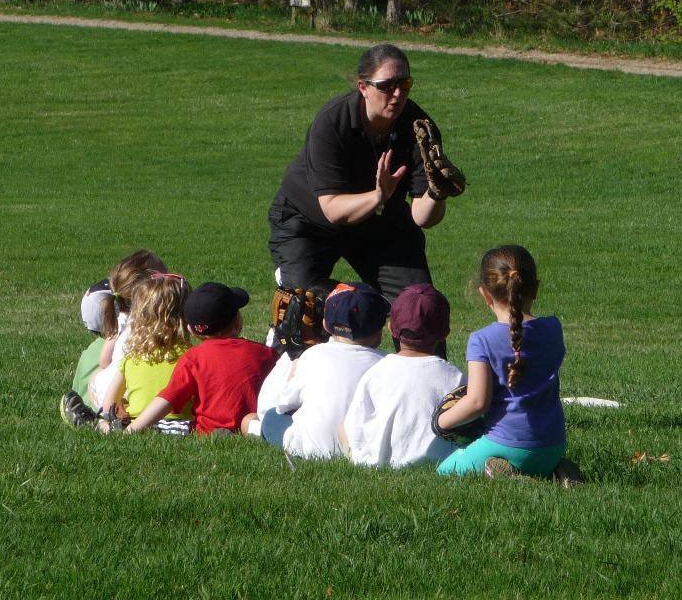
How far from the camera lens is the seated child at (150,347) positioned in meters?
6.42

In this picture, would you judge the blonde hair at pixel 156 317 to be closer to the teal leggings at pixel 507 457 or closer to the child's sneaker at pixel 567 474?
the teal leggings at pixel 507 457

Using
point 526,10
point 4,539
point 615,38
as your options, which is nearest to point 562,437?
point 4,539

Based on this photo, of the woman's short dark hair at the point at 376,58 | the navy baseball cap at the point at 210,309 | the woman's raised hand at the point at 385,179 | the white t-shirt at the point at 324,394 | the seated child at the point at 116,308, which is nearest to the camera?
the woman's raised hand at the point at 385,179

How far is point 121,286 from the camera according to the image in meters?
7.00

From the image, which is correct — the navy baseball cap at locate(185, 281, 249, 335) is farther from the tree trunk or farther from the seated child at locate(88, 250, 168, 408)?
the tree trunk

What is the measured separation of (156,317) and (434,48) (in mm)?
28098

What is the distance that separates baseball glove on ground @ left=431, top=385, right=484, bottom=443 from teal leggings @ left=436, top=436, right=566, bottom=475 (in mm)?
43

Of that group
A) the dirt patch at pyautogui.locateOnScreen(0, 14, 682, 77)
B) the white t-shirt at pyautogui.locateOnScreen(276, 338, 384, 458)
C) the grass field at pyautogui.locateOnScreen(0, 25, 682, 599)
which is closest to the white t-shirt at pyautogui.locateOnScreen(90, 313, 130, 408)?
the grass field at pyautogui.locateOnScreen(0, 25, 682, 599)

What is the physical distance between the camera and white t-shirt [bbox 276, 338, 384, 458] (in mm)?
5656

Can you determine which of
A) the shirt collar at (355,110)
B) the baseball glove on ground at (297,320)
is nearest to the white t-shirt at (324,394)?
the baseball glove on ground at (297,320)

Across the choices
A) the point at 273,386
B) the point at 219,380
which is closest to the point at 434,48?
the point at 219,380

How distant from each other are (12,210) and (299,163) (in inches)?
541

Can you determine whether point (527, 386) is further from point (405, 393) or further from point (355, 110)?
point (355, 110)

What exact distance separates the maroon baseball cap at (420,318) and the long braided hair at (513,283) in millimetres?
285
